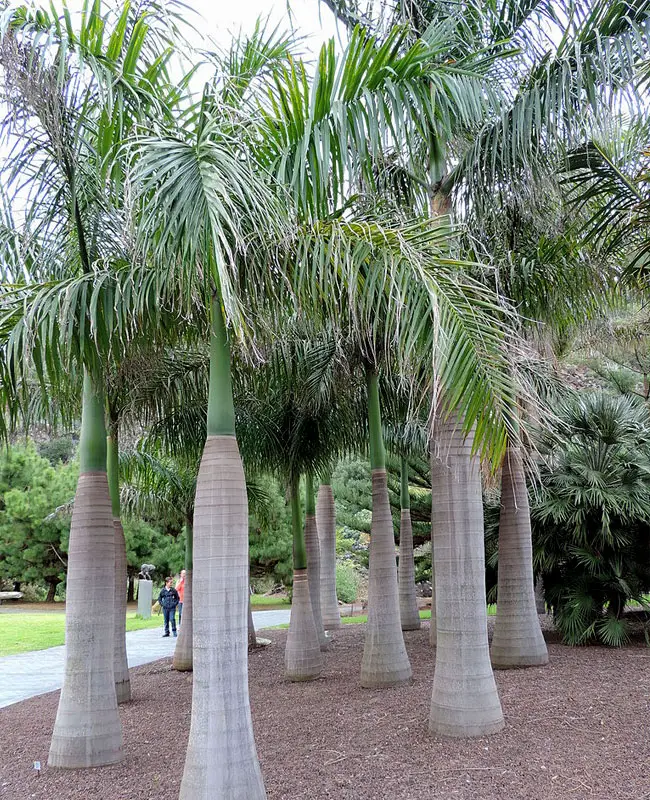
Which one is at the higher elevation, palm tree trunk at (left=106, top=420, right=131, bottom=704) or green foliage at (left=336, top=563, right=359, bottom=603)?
palm tree trunk at (left=106, top=420, right=131, bottom=704)

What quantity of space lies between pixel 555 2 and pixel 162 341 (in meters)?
4.87

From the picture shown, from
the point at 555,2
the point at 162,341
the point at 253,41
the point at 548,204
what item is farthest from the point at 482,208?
the point at 162,341

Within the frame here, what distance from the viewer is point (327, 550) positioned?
52.4ft

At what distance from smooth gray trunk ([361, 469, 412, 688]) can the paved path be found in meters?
4.87

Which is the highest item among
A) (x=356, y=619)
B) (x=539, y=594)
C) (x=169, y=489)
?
(x=169, y=489)

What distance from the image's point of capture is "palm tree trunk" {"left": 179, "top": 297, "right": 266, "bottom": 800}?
4480mm

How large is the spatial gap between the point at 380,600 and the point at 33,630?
1405 cm

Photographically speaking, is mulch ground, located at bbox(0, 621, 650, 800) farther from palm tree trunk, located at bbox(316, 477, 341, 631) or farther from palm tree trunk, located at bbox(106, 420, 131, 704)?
palm tree trunk, located at bbox(316, 477, 341, 631)

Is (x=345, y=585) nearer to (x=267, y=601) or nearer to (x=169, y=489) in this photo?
(x=267, y=601)

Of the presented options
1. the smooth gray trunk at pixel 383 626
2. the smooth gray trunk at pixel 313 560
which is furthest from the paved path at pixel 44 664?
the smooth gray trunk at pixel 383 626

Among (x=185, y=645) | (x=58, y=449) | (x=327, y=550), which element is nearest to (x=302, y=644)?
(x=185, y=645)

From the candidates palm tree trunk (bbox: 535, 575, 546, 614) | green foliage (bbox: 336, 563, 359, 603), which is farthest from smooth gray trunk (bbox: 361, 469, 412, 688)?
green foliage (bbox: 336, 563, 359, 603)

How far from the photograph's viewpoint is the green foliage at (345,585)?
24.8m

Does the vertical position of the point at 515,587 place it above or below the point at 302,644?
above
